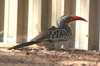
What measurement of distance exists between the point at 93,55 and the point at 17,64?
1.71 m

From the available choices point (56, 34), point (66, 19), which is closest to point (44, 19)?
point (66, 19)

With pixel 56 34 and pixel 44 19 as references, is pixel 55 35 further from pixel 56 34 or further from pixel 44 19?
pixel 44 19

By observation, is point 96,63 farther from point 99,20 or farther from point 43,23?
point 43,23

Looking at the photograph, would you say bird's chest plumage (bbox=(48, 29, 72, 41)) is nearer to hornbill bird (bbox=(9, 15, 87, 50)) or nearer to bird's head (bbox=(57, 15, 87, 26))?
hornbill bird (bbox=(9, 15, 87, 50))

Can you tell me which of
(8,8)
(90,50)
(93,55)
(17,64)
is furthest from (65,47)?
(17,64)

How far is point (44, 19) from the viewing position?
582 cm

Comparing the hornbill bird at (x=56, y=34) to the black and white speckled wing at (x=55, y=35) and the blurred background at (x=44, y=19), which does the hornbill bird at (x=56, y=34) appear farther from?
the blurred background at (x=44, y=19)

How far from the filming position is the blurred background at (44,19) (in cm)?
507

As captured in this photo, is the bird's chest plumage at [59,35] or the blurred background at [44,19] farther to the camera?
the bird's chest plumage at [59,35]

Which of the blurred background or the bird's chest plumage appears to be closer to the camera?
the blurred background

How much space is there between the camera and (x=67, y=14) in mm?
5426

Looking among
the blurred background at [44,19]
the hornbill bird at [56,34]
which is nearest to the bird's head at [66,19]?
the hornbill bird at [56,34]

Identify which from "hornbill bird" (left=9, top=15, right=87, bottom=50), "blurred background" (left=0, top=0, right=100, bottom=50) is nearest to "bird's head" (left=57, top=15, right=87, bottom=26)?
"hornbill bird" (left=9, top=15, right=87, bottom=50)

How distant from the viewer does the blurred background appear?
507 cm
